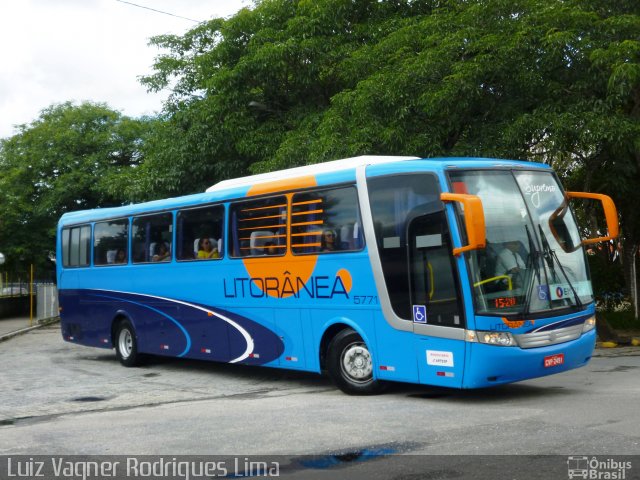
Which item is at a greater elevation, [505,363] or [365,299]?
[365,299]

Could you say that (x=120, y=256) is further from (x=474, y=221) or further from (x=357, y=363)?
(x=474, y=221)

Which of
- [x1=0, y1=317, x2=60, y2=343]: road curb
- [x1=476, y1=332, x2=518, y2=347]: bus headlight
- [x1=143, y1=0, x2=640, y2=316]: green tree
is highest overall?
[x1=143, y1=0, x2=640, y2=316]: green tree

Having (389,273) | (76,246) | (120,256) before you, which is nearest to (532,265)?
(389,273)

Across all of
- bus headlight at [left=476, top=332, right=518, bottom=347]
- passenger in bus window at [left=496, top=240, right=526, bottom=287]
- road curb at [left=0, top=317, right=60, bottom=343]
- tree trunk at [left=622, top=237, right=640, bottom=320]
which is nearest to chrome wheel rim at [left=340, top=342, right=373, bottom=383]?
bus headlight at [left=476, top=332, right=518, bottom=347]

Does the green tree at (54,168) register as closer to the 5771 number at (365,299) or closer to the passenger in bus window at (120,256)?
the passenger in bus window at (120,256)

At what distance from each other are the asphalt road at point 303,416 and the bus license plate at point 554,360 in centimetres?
43

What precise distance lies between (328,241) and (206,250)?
3.19 meters

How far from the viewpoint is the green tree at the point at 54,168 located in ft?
126

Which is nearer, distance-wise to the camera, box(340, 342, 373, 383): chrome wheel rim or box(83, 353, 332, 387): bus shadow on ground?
box(340, 342, 373, 383): chrome wheel rim

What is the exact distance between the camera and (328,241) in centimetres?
1220

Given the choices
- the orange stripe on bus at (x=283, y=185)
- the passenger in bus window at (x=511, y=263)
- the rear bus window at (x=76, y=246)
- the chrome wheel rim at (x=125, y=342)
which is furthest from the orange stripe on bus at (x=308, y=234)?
the rear bus window at (x=76, y=246)

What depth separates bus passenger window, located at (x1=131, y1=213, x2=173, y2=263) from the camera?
620 inches

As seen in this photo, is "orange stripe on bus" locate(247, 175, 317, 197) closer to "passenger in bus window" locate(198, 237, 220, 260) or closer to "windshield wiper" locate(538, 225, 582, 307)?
"passenger in bus window" locate(198, 237, 220, 260)

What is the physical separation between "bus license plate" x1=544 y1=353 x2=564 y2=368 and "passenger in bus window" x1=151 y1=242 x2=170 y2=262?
768cm
